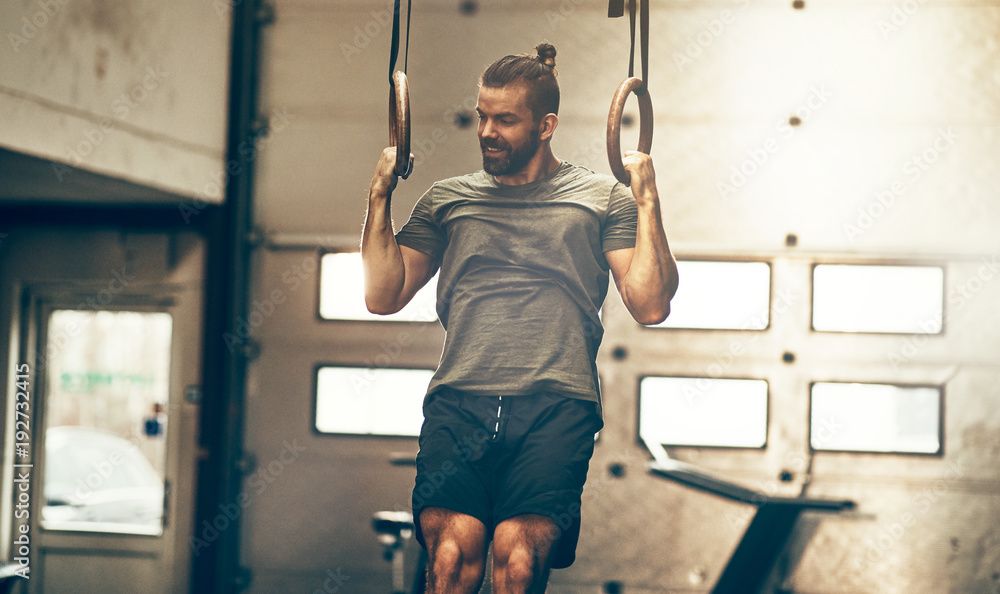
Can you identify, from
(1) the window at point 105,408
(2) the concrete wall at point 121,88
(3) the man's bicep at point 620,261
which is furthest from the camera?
(1) the window at point 105,408

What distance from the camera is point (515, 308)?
6.15 ft

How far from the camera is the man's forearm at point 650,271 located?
6.05ft

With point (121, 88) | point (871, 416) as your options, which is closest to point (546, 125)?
point (121, 88)

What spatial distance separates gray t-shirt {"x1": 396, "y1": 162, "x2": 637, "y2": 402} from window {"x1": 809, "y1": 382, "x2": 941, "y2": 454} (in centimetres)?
211

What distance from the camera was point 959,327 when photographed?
11.9 feet

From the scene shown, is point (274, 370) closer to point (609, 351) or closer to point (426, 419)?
point (609, 351)

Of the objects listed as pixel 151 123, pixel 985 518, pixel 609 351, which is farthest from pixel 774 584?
pixel 151 123

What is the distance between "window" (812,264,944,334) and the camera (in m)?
3.64

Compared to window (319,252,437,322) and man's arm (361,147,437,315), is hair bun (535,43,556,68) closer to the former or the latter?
man's arm (361,147,437,315)

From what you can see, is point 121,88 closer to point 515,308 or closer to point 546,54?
point 546,54

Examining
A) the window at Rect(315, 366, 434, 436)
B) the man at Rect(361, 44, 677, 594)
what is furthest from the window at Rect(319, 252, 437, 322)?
the man at Rect(361, 44, 677, 594)

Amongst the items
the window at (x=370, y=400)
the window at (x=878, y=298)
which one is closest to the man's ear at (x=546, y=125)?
the window at (x=370, y=400)

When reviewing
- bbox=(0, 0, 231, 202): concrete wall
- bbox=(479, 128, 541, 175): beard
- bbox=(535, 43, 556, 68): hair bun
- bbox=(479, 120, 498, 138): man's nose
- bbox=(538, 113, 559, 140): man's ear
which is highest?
bbox=(0, 0, 231, 202): concrete wall

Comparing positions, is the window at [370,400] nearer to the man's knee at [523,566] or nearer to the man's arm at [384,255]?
the man's arm at [384,255]
